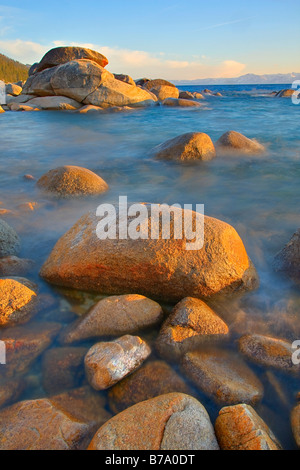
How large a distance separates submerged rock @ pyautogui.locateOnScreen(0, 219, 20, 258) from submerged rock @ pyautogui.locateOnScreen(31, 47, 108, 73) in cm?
2259

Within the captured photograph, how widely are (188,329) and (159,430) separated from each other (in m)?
0.88

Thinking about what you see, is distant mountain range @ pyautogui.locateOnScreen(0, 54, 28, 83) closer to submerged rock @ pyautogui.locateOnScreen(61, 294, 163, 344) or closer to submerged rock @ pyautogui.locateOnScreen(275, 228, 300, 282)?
submerged rock @ pyautogui.locateOnScreen(275, 228, 300, 282)

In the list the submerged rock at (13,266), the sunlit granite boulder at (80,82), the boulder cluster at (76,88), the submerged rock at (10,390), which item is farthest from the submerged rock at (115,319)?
the sunlit granite boulder at (80,82)

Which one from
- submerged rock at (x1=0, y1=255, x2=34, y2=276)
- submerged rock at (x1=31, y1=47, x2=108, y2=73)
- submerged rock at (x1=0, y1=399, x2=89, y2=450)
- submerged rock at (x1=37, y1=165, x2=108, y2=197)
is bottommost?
submerged rock at (x1=0, y1=399, x2=89, y2=450)

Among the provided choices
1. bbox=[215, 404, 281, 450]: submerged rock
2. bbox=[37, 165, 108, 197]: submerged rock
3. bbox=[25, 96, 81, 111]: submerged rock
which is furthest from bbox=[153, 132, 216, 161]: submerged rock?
Result: bbox=[25, 96, 81, 111]: submerged rock

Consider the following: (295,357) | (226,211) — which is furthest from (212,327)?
(226,211)

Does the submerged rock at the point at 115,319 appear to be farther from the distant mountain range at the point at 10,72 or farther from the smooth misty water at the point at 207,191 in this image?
the distant mountain range at the point at 10,72

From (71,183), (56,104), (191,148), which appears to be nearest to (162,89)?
(56,104)

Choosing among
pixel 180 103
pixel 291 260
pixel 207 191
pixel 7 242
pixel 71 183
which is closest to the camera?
Answer: pixel 291 260

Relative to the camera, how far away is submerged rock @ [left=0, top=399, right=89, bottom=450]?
5.97ft

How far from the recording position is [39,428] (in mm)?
1882

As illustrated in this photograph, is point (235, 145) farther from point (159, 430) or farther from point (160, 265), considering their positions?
point (159, 430)

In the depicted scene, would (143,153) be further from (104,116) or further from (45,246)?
(104,116)

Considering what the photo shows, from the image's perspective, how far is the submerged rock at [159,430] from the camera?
5.65 ft
